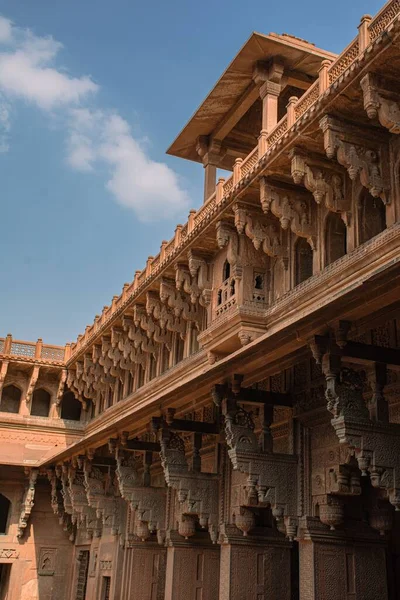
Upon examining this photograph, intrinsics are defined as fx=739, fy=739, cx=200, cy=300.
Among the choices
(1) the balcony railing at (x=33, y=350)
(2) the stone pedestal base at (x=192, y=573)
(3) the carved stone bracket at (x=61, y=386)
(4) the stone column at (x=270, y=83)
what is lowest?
(2) the stone pedestal base at (x=192, y=573)

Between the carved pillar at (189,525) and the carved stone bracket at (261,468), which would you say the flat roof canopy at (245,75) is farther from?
the carved stone bracket at (261,468)

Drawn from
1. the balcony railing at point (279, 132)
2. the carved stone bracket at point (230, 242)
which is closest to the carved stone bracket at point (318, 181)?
the balcony railing at point (279, 132)

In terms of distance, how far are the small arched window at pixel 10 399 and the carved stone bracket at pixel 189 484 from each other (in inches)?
538

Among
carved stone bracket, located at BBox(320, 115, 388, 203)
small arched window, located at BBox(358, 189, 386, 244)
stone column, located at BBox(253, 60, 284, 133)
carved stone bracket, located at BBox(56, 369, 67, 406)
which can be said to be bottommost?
small arched window, located at BBox(358, 189, 386, 244)

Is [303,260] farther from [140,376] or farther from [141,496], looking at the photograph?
[140,376]

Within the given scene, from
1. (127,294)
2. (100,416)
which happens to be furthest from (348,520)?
(100,416)

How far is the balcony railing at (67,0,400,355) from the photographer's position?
9.52m

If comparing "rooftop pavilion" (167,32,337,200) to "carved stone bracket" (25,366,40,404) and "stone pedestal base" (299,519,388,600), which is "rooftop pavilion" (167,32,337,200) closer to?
"stone pedestal base" (299,519,388,600)

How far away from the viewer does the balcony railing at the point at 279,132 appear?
9523 millimetres

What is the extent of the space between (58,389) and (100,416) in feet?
9.68

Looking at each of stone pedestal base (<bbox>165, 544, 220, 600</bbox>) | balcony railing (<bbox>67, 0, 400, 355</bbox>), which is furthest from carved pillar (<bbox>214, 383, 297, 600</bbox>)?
balcony railing (<bbox>67, 0, 400, 355</bbox>)

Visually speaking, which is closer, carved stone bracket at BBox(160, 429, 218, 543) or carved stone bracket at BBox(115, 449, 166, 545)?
carved stone bracket at BBox(160, 429, 218, 543)

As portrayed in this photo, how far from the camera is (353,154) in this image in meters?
10.2

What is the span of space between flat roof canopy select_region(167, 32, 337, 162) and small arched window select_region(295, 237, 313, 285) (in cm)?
471
